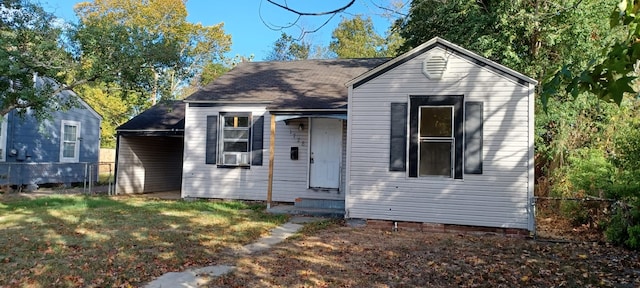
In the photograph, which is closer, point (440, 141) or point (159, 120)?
point (440, 141)

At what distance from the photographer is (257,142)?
12.0 meters

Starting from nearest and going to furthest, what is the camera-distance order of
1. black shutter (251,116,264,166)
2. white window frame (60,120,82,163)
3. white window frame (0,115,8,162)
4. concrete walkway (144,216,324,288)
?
concrete walkway (144,216,324,288) < black shutter (251,116,264,166) < white window frame (0,115,8,162) < white window frame (60,120,82,163)

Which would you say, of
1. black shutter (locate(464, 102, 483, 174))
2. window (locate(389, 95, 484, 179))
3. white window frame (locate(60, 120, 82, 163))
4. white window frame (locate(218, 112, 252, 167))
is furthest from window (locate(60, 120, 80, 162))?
black shutter (locate(464, 102, 483, 174))

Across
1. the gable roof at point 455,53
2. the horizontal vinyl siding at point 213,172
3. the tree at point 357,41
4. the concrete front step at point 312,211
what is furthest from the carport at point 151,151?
the tree at point 357,41

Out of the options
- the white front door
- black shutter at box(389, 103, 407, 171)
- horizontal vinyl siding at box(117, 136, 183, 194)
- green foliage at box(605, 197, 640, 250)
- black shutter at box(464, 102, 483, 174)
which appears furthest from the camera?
horizontal vinyl siding at box(117, 136, 183, 194)

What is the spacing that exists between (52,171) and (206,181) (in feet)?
26.3

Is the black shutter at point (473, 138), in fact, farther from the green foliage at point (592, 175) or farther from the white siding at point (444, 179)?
the green foliage at point (592, 175)

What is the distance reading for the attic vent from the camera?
8.60m

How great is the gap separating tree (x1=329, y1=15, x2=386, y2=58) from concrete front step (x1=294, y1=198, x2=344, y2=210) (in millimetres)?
22050

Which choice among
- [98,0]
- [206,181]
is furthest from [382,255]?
[98,0]

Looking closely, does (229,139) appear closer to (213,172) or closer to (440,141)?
(213,172)

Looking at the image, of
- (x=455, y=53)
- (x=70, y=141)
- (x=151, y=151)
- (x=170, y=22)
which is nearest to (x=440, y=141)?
(x=455, y=53)

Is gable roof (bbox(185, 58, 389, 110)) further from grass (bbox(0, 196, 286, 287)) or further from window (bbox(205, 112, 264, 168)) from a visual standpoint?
grass (bbox(0, 196, 286, 287))

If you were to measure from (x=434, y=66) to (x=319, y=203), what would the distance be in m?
4.31
